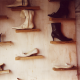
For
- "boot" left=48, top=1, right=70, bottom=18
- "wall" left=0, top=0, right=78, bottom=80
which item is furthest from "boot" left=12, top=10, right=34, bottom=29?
"boot" left=48, top=1, right=70, bottom=18

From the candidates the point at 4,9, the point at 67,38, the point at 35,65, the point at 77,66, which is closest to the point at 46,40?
the point at 67,38

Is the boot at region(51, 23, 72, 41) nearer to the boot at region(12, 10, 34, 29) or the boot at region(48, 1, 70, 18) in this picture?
the boot at region(48, 1, 70, 18)

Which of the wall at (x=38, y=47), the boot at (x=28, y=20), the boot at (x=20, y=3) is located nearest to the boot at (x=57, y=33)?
the wall at (x=38, y=47)

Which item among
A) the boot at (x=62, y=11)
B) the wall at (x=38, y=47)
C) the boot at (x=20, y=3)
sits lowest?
the wall at (x=38, y=47)

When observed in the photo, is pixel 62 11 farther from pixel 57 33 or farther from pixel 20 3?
pixel 20 3

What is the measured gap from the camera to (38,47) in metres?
1.59

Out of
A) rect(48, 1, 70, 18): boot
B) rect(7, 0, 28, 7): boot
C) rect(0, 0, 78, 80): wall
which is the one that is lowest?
rect(0, 0, 78, 80): wall

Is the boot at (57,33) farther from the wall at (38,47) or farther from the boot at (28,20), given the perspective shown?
the boot at (28,20)

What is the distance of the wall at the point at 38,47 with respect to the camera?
1550 mm

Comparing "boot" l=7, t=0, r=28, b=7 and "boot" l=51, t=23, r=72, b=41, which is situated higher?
"boot" l=7, t=0, r=28, b=7

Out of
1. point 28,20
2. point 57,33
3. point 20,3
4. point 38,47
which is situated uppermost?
point 20,3

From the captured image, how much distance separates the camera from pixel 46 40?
1.61 metres

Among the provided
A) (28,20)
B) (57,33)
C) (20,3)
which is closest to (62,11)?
(57,33)

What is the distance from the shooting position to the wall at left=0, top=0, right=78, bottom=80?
5.08 feet
